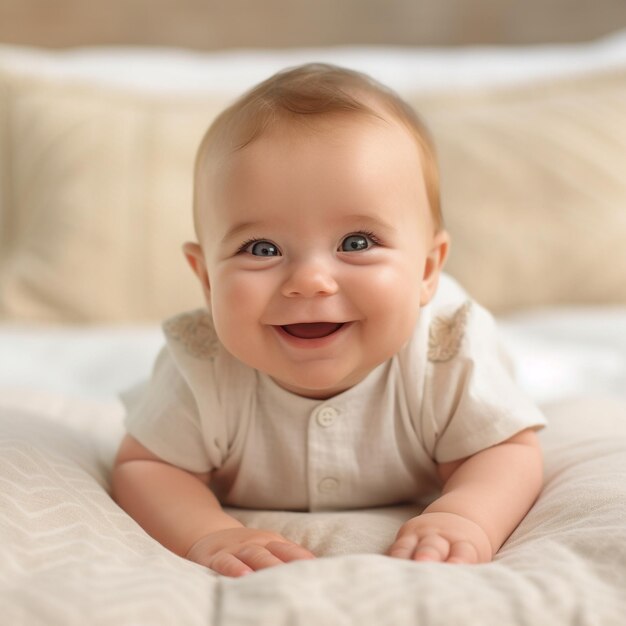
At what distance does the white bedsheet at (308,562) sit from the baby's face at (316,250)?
176 millimetres

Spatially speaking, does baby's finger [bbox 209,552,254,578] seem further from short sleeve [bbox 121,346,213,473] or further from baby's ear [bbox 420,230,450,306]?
baby's ear [bbox 420,230,450,306]

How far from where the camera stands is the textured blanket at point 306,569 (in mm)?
653

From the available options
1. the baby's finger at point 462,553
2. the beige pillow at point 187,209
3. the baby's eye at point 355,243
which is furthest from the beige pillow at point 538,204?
the baby's finger at point 462,553

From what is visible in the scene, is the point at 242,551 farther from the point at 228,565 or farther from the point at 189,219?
the point at 189,219

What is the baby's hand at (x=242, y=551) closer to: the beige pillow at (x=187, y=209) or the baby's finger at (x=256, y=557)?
the baby's finger at (x=256, y=557)

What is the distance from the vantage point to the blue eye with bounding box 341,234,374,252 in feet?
2.95

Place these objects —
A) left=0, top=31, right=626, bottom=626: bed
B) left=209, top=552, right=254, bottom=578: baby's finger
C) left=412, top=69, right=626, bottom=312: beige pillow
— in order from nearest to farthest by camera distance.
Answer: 1. left=209, top=552, right=254, bottom=578: baby's finger
2. left=0, top=31, right=626, bottom=626: bed
3. left=412, top=69, right=626, bottom=312: beige pillow

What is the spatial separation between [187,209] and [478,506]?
1.05 meters

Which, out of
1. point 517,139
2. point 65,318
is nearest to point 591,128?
point 517,139

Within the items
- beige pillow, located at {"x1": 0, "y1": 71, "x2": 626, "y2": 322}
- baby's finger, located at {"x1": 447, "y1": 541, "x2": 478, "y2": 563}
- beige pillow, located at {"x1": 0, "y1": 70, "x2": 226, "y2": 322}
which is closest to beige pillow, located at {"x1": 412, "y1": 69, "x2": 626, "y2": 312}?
beige pillow, located at {"x1": 0, "y1": 71, "x2": 626, "y2": 322}

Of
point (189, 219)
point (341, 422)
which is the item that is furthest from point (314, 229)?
point (189, 219)

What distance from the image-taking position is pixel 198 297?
178 cm

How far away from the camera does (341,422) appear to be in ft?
3.32

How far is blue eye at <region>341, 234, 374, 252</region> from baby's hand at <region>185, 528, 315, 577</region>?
265 millimetres
